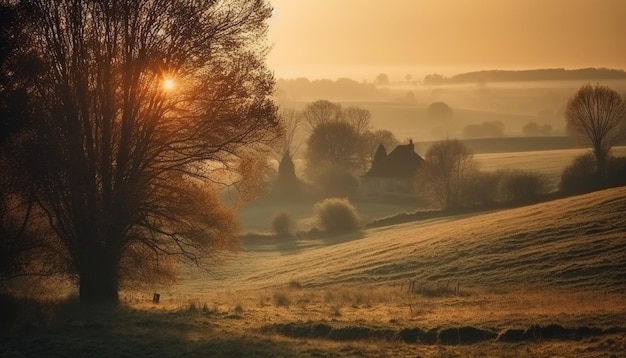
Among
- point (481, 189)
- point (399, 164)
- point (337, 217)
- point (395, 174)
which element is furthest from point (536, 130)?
point (337, 217)

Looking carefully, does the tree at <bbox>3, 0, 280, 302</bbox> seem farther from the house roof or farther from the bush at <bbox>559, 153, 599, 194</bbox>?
the house roof

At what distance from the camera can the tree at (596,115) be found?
78938mm

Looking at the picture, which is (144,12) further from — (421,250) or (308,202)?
(308,202)

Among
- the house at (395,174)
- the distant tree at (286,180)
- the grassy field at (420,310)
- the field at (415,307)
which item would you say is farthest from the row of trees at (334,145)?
the grassy field at (420,310)

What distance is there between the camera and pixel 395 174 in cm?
9681

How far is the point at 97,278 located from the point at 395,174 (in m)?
78.5

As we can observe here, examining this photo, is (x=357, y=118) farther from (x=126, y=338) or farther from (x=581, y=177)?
(x=126, y=338)

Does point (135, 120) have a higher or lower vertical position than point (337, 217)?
higher

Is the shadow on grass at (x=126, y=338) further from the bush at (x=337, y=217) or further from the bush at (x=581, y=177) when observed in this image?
the bush at (x=581, y=177)

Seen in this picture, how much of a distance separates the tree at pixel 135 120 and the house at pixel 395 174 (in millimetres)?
74716

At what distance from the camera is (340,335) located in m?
16.4

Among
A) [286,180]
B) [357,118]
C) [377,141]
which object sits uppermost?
[357,118]

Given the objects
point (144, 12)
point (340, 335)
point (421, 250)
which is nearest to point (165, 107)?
point (144, 12)

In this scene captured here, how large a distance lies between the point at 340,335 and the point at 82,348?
6007 mm
